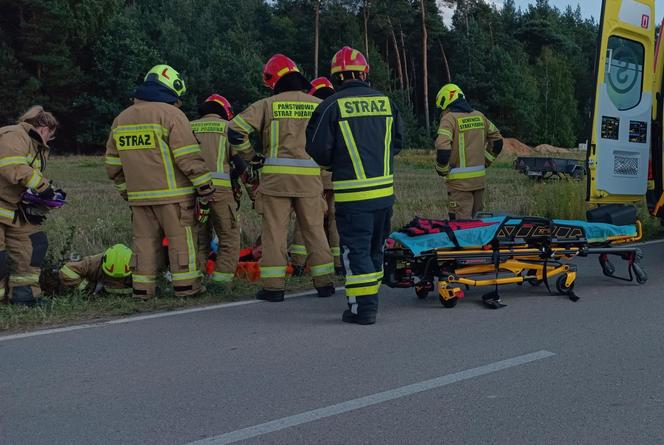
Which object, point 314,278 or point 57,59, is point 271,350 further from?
point 57,59

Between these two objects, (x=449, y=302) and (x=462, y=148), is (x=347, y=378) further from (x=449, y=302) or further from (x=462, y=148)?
(x=462, y=148)

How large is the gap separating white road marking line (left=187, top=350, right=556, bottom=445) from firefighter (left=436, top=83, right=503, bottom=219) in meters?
3.83

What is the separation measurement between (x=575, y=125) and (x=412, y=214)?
59399 millimetres

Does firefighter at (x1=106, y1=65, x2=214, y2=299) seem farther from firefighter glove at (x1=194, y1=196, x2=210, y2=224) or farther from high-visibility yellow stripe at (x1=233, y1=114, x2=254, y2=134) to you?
high-visibility yellow stripe at (x1=233, y1=114, x2=254, y2=134)

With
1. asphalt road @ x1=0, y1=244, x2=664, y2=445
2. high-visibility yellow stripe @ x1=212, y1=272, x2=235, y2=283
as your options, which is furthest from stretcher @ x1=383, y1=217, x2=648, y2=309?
high-visibility yellow stripe @ x1=212, y1=272, x2=235, y2=283

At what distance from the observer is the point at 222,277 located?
702cm

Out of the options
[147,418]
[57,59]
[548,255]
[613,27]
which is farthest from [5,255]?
[57,59]

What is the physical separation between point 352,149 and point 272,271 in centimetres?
149

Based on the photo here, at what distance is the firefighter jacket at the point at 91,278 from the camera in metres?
6.44

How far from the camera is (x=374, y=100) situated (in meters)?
5.45

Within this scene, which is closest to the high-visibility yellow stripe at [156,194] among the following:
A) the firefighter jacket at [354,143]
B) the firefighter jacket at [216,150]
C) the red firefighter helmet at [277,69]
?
the firefighter jacket at [216,150]

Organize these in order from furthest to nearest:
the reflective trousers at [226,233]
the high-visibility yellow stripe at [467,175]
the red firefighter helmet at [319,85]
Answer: the high-visibility yellow stripe at [467,175] < the red firefighter helmet at [319,85] < the reflective trousers at [226,233]

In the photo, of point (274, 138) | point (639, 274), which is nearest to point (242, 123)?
point (274, 138)

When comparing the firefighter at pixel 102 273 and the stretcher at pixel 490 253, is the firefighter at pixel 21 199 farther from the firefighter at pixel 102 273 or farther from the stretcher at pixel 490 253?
the stretcher at pixel 490 253
